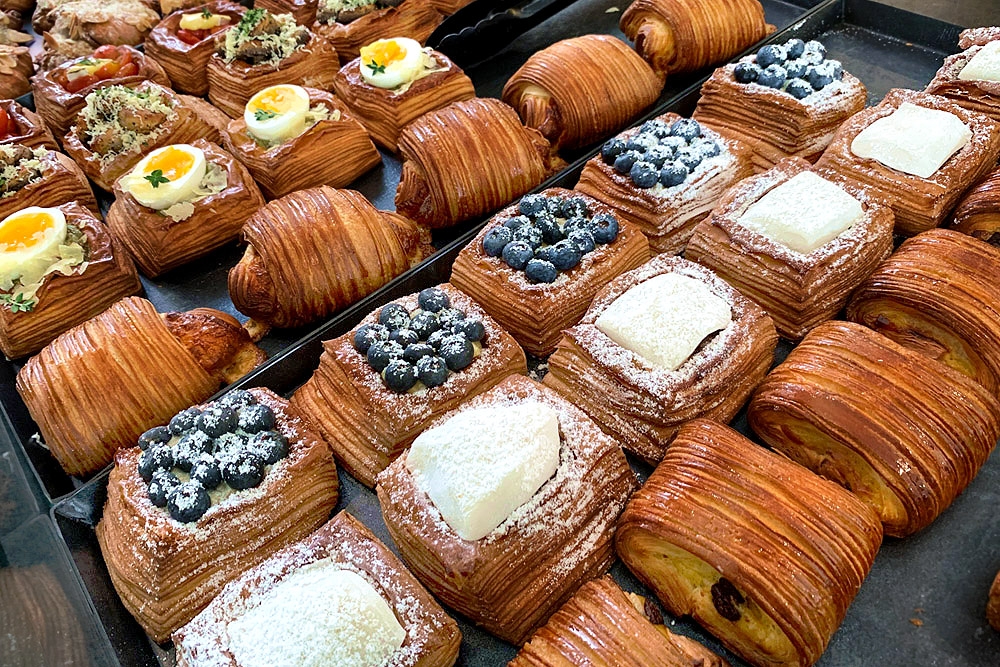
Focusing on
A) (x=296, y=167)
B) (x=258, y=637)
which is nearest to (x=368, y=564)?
(x=258, y=637)

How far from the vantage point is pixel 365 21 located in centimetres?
448

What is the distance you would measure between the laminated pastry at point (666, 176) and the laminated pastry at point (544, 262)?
0.49 feet

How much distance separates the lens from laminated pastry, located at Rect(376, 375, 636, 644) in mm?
2082

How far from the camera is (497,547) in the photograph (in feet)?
6.82

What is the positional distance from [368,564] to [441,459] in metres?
0.34

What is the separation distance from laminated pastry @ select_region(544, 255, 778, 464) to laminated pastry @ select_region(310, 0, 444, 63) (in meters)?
2.66

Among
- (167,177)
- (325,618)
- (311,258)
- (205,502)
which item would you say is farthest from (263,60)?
(325,618)

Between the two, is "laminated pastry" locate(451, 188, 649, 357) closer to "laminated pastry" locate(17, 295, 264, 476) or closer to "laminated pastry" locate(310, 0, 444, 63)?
"laminated pastry" locate(17, 295, 264, 476)

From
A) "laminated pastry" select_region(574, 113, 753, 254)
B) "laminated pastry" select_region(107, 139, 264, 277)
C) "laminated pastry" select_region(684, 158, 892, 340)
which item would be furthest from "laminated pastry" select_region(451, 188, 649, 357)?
"laminated pastry" select_region(107, 139, 264, 277)

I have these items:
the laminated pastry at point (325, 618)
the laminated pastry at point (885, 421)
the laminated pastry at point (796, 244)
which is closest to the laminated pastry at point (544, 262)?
the laminated pastry at point (796, 244)

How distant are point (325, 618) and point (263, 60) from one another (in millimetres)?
3298

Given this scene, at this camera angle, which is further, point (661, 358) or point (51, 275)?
point (51, 275)

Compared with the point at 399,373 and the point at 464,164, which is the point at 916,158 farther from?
the point at 399,373

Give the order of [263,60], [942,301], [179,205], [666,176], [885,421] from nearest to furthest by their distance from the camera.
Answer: [885,421] < [942,301] < [666,176] < [179,205] < [263,60]
